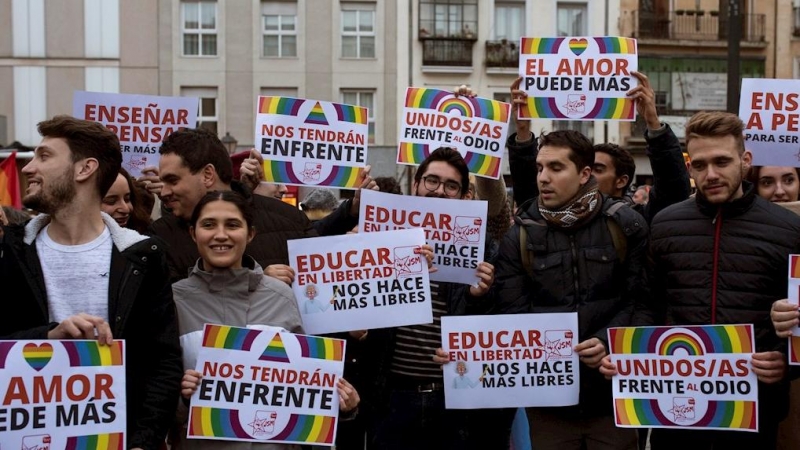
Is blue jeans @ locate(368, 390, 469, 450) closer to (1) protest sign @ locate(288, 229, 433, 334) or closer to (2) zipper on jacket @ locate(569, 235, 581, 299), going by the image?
(1) protest sign @ locate(288, 229, 433, 334)

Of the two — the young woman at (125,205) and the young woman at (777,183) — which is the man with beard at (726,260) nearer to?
the young woman at (777,183)

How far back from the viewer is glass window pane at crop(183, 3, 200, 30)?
31.7 meters

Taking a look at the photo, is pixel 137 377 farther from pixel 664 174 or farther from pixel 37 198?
pixel 664 174

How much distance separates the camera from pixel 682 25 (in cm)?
3284

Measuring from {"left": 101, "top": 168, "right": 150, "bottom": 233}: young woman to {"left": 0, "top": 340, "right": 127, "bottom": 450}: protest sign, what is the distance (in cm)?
168

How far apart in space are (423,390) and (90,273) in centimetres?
184

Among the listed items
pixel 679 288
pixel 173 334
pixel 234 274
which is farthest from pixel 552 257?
pixel 173 334

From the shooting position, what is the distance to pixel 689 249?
4.27 metres

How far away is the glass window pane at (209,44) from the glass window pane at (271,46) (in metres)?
1.63

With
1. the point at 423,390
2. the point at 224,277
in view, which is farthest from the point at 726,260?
the point at 224,277

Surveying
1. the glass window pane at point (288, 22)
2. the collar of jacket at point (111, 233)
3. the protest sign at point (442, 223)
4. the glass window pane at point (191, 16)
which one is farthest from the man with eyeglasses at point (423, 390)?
the glass window pane at point (191, 16)

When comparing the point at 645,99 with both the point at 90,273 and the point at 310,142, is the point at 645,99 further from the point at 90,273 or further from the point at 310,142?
the point at 90,273

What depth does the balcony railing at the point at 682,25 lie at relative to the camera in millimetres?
32781

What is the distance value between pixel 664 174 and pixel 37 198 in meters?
2.89
